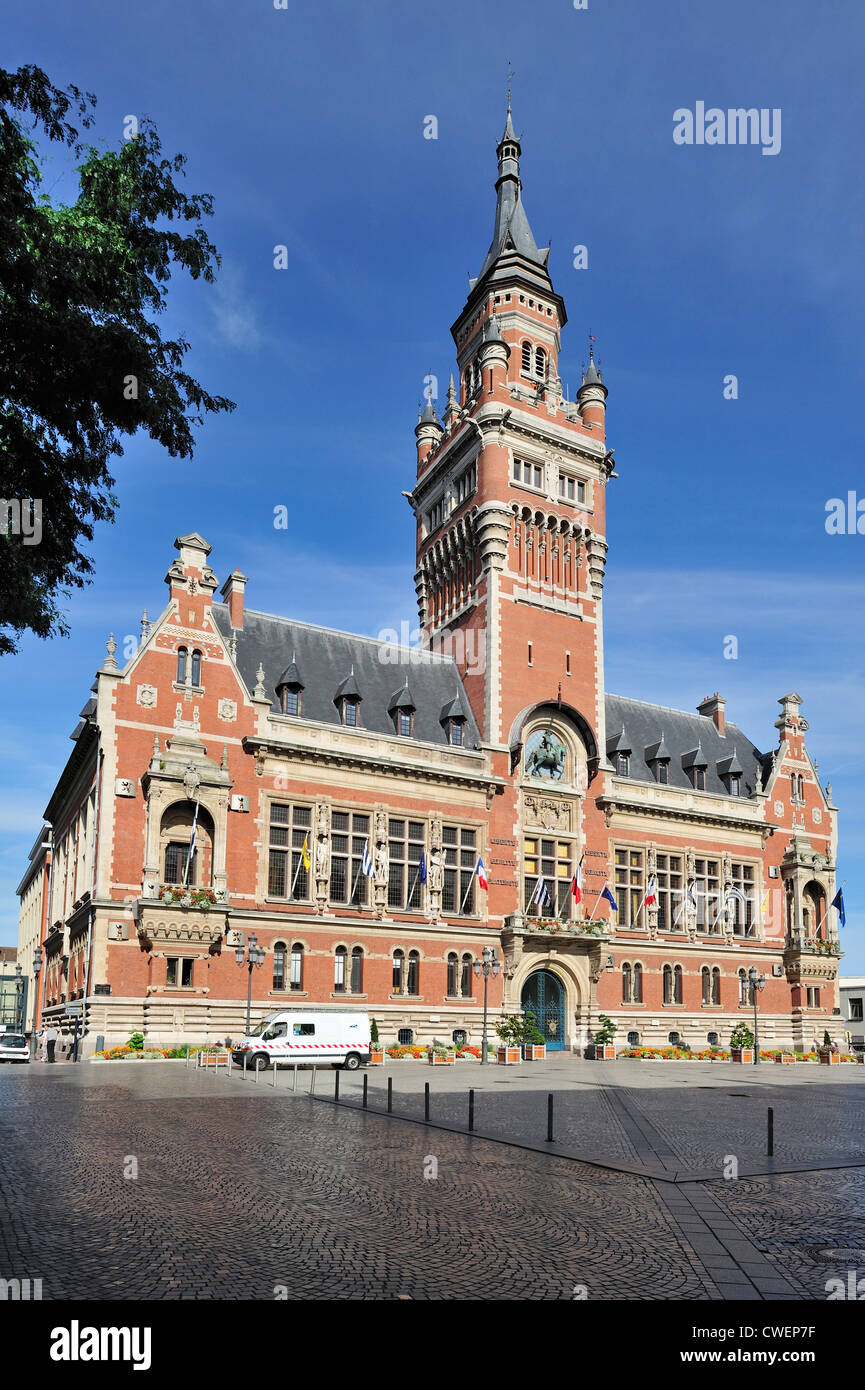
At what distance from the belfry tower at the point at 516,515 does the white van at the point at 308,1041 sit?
754 inches

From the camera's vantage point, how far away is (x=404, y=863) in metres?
50.0

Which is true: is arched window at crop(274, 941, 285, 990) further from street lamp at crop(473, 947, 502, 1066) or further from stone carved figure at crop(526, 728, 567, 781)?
stone carved figure at crop(526, 728, 567, 781)

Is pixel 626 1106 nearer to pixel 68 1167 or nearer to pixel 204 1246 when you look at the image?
pixel 68 1167

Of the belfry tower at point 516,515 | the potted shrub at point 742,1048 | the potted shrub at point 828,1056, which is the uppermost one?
the belfry tower at point 516,515

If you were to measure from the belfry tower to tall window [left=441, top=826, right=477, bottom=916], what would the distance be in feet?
16.1

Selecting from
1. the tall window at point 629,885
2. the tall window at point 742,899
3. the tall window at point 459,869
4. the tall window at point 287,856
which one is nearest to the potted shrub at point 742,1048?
the tall window at point 629,885

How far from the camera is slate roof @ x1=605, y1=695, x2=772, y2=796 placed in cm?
6131

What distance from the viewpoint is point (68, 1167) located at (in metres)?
15.2

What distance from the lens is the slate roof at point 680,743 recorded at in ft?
201

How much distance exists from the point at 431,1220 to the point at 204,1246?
2672 mm

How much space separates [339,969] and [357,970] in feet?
3.10

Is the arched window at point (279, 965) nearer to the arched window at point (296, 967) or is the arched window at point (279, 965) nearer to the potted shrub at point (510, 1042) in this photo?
the arched window at point (296, 967)

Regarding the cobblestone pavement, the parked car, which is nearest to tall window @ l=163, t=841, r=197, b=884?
the parked car
